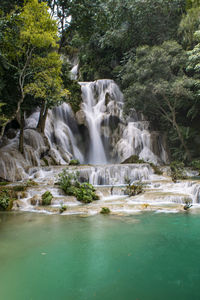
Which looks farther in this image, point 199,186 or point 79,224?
point 199,186

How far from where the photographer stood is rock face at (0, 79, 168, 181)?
709 inches

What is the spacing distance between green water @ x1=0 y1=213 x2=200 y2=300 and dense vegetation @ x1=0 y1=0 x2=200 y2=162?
16.8 ft

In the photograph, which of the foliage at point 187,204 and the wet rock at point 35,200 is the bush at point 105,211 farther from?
the wet rock at point 35,200

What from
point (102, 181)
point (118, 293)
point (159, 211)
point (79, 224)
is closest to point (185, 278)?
point (118, 293)

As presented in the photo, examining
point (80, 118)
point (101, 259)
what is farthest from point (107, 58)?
point (101, 259)

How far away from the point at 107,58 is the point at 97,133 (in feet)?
35.7

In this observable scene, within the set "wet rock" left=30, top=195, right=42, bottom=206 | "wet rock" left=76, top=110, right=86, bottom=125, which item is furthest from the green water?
"wet rock" left=76, top=110, right=86, bottom=125

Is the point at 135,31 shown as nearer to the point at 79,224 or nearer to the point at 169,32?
the point at 169,32

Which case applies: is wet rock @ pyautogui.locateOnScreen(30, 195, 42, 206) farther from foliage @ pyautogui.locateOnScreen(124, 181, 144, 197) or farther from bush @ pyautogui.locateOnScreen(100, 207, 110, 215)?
foliage @ pyautogui.locateOnScreen(124, 181, 144, 197)

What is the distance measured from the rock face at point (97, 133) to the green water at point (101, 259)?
10802 mm

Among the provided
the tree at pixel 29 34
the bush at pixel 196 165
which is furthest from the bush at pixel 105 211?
the bush at pixel 196 165

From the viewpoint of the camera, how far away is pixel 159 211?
22.3 feet

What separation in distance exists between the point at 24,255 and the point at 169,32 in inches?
906

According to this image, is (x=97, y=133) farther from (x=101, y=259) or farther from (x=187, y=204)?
(x=101, y=259)
